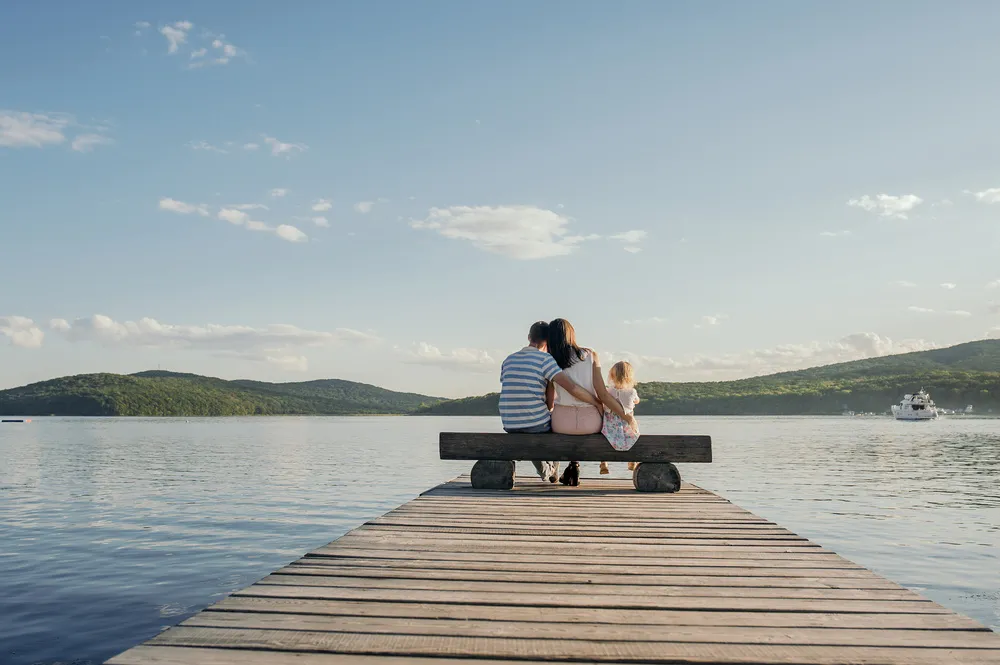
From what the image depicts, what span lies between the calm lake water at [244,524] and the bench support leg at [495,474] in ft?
12.3

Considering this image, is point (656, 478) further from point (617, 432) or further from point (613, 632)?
point (613, 632)

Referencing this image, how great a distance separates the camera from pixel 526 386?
34.4 feet

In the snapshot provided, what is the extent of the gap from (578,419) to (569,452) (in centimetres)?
47

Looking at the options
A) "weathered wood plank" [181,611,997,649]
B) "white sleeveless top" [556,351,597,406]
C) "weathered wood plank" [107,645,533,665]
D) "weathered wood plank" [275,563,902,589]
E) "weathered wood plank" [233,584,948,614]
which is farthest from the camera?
"white sleeveless top" [556,351,597,406]

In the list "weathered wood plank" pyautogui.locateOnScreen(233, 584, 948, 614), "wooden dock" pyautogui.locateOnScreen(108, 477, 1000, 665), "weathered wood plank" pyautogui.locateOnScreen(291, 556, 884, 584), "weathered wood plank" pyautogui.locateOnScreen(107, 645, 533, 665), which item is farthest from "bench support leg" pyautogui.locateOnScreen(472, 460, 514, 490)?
"weathered wood plank" pyautogui.locateOnScreen(107, 645, 533, 665)

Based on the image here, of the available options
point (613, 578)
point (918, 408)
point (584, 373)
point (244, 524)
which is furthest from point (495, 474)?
point (918, 408)

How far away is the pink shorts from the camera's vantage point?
10602 millimetres

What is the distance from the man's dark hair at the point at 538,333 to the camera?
10.6 metres

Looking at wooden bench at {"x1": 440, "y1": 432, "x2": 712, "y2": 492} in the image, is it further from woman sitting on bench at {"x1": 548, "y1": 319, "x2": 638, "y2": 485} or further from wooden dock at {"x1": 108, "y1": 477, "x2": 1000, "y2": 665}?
wooden dock at {"x1": 108, "y1": 477, "x2": 1000, "y2": 665}

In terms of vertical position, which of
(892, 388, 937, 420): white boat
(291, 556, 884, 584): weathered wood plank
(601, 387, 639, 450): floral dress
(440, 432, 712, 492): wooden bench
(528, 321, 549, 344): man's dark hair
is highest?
(528, 321, 549, 344): man's dark hair

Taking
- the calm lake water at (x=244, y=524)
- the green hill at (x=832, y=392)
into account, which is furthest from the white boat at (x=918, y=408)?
→ the calm lake water at (x=244, y=524)

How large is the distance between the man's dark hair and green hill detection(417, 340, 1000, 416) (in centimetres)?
14595

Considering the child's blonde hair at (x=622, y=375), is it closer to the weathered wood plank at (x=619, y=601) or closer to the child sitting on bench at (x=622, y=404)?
the child sitting on bench at (x=622, y=404)

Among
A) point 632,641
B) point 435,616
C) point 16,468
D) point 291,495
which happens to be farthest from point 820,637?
point 16,468
